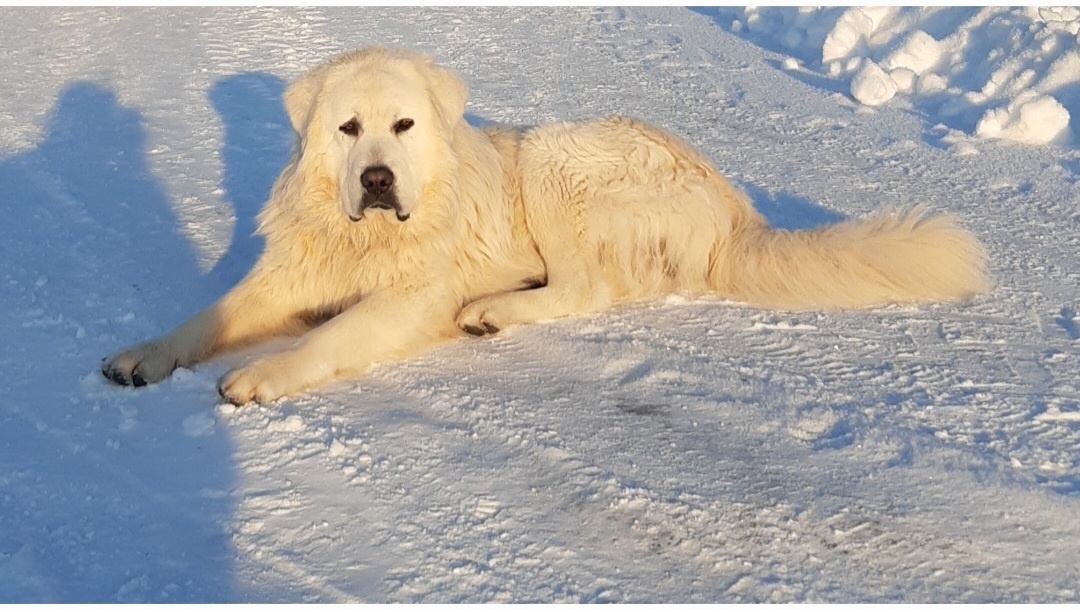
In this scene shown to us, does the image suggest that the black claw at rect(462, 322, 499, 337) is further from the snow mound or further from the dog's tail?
the snow mound

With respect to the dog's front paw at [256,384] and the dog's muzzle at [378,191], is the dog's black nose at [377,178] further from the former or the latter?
the dog's front paw at [256,384]

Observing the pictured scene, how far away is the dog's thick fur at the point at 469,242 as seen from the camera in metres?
4.48

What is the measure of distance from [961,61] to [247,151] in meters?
5.00

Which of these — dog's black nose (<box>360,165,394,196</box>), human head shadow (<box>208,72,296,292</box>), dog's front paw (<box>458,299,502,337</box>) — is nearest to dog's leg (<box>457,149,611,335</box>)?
dog's front paw (<box>458,299,502,337</box>)

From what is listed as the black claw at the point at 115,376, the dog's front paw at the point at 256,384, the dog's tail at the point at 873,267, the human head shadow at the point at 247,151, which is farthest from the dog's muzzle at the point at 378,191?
the dog's tail at the point at 873,267

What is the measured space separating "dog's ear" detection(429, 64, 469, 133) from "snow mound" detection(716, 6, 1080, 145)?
3.77 meters

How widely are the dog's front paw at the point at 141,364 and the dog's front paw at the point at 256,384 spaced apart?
323 millimetres

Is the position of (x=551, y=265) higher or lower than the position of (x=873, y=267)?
A: lower

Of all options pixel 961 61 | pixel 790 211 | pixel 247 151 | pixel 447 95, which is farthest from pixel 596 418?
pixel 961 61

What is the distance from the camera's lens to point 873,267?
4.93 m

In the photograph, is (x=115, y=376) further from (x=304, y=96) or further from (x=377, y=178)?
(x=304, y=96)

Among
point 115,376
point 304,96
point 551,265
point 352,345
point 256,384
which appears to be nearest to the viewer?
point 256,384

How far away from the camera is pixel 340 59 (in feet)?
15.3

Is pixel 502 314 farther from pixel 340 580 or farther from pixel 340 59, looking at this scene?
pixel 340 580
